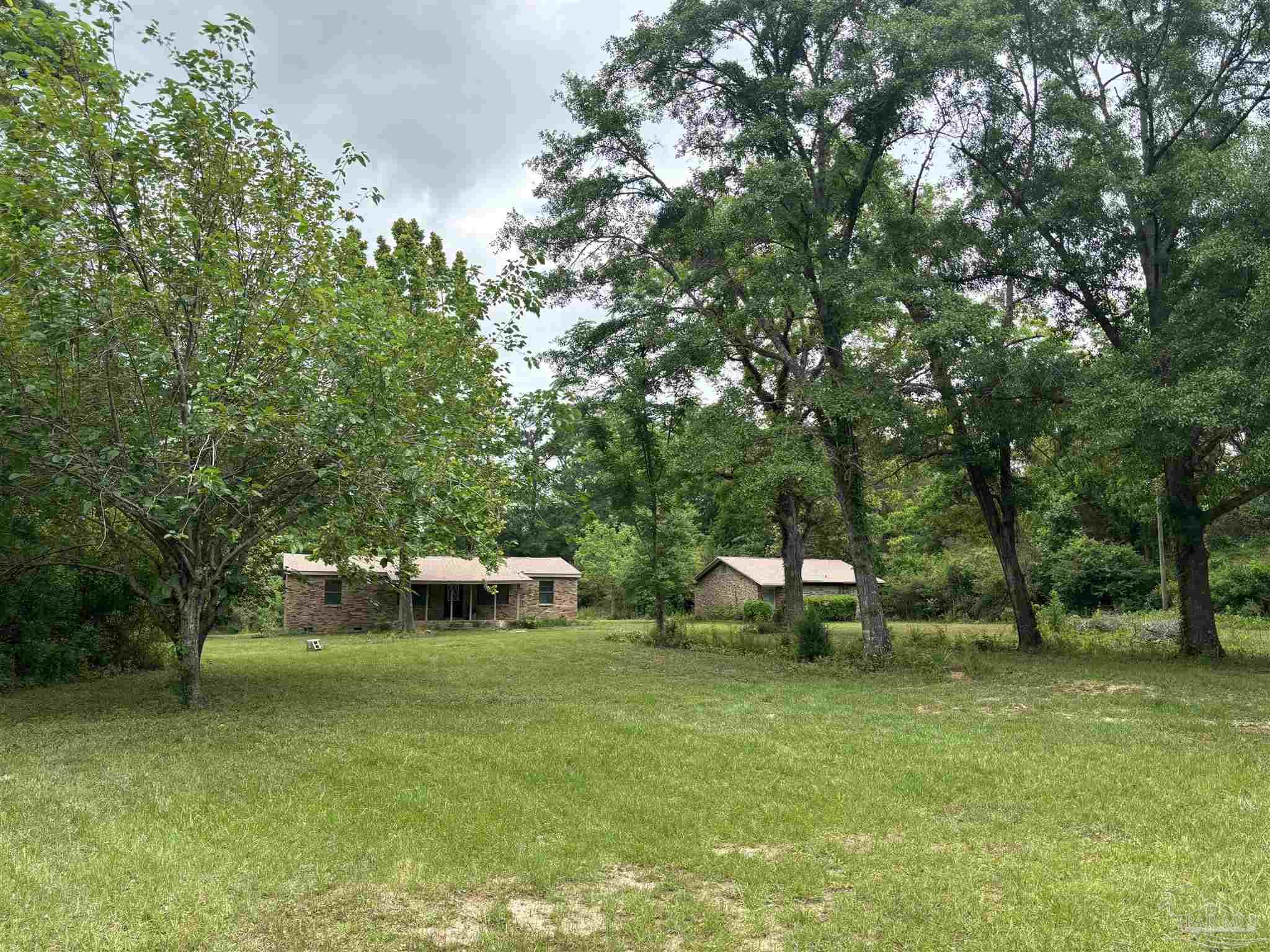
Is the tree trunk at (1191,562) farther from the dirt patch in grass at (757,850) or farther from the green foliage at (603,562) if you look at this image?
the green foliage at (603,562)

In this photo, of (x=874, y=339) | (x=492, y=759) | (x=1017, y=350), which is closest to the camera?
(x=492, y=759)

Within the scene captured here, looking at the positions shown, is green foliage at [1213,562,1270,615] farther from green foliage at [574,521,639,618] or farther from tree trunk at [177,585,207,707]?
tree trunk at [177,585,207,707]

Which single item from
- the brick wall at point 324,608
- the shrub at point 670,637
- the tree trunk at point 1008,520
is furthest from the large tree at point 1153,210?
the brick wall at point 324,608

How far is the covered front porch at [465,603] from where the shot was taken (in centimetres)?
3412

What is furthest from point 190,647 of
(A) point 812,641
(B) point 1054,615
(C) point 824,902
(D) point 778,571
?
(D) point 778,571

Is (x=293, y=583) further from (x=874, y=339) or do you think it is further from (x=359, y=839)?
(x=359, y=839)

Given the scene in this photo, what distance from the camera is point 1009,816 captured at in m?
5.99

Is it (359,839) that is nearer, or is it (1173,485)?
(359,839)

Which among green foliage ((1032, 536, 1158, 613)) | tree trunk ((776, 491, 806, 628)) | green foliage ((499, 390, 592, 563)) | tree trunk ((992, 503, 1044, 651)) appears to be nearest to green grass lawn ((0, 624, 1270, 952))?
green foliage ((499, 390, 592, 563))

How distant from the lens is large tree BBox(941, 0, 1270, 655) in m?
13.4

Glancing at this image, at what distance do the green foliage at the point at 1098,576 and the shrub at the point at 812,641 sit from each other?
16381 millimetres

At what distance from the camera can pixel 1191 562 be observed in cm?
1741

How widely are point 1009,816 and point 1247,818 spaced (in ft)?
5.68

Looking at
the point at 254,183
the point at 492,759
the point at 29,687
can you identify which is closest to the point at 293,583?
the point at 29,687
